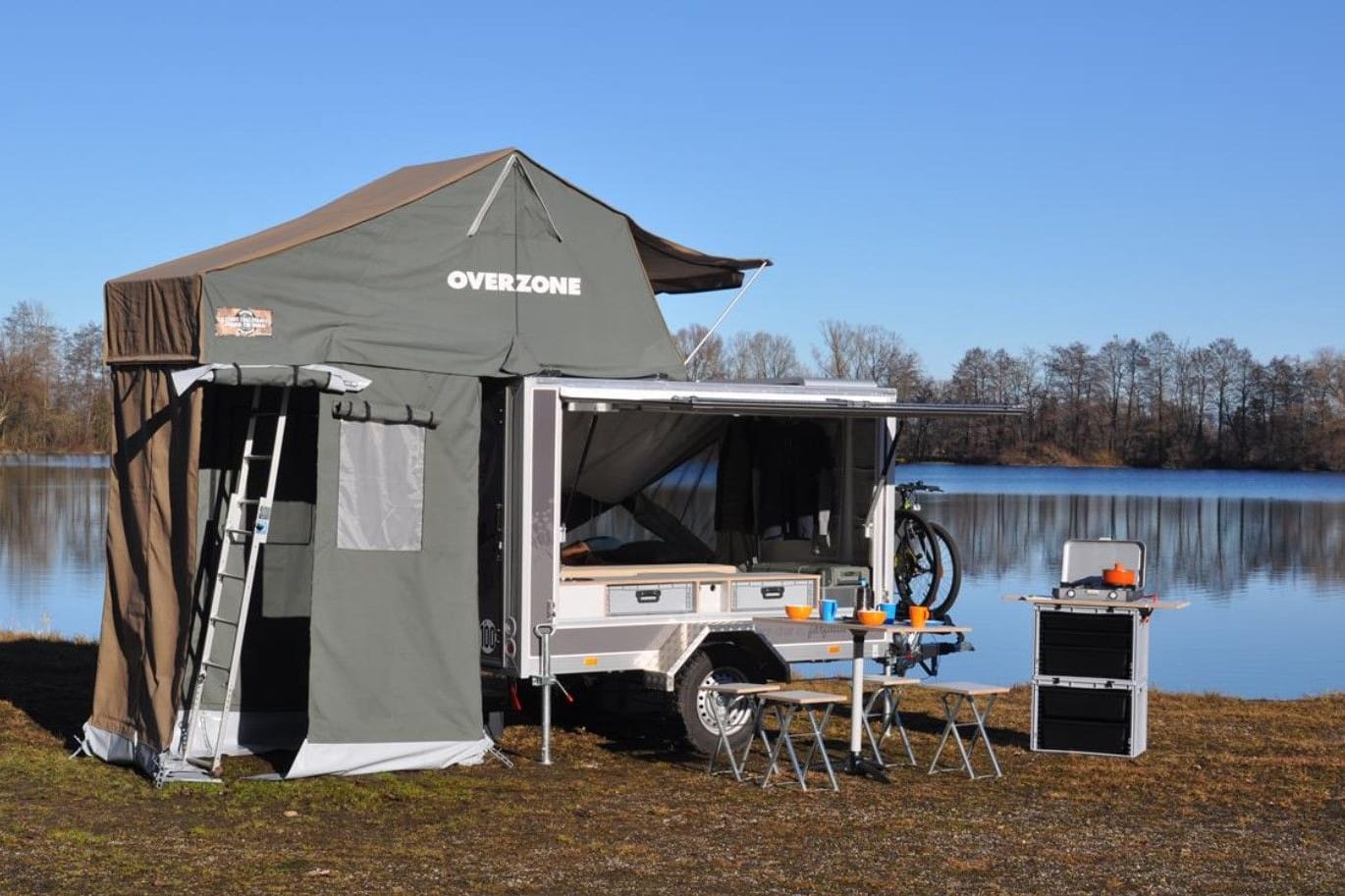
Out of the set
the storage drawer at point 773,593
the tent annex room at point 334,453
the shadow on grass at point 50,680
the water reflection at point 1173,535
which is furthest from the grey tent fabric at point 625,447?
the water reflection at point 1173,535

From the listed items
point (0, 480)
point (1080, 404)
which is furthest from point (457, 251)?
point (1080, 404)

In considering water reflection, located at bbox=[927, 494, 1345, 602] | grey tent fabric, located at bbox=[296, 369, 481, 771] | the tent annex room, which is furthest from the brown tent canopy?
water reflection, located at bbox=[927, 494, 1345, 602]

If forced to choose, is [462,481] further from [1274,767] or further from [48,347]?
[48,347]

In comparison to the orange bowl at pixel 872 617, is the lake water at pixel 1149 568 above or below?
below

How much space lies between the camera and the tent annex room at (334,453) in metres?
9.47

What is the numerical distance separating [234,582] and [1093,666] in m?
5.12

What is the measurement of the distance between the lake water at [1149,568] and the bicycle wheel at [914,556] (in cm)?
486

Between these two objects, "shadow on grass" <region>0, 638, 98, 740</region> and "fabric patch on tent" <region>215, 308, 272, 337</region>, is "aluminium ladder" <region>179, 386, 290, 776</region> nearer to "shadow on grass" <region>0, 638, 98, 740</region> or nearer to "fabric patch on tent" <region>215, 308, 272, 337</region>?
"fabric patch on tent" <region>215, 308, 272, 337</region>

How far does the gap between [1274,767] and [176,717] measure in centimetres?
633

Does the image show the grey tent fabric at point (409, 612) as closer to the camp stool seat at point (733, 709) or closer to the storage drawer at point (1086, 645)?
the camp stool seat at point (733, 709)

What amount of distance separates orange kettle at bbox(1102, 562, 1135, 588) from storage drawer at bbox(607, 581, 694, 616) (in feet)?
8.41

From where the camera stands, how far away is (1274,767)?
10391 mm

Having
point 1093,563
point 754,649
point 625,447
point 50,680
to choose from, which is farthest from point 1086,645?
point 50,680

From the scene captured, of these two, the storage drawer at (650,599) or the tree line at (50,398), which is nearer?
the storage drawer at (650,599)
